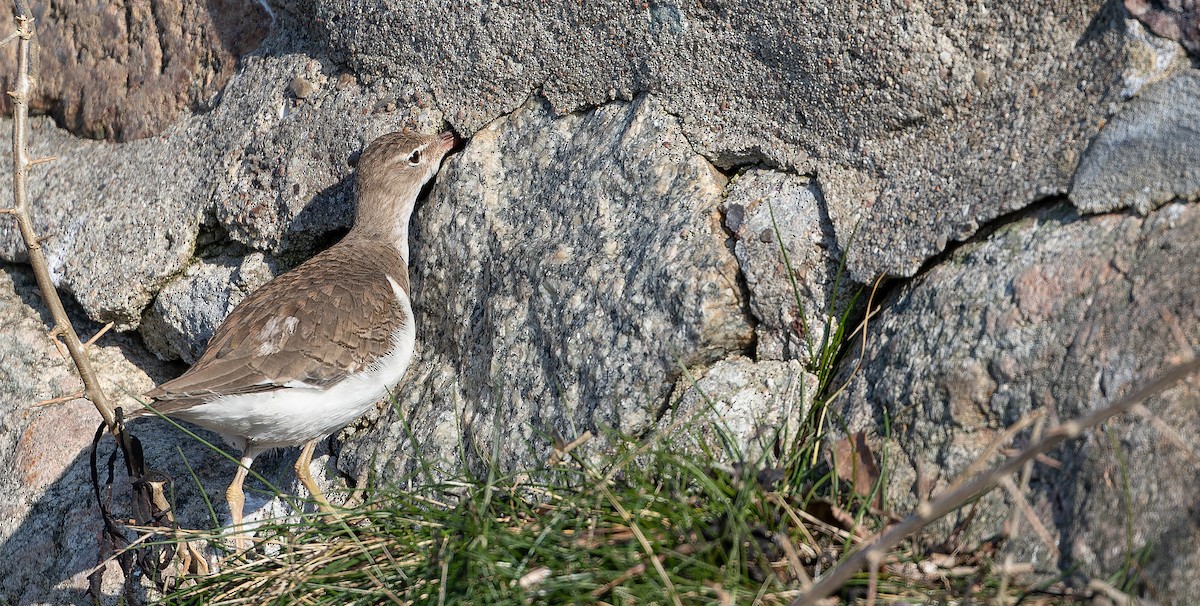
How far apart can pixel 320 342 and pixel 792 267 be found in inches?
78.1

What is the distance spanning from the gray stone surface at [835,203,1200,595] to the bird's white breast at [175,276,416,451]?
1931mm

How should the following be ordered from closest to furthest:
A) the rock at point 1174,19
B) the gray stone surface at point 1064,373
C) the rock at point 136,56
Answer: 1. the gray stone surface at point 1064,373
2. the rock at point 1174,19
3. the rock at point 136,56

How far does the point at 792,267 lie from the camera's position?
11.6 feet

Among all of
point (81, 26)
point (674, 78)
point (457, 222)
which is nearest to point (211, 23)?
point (81, 26)

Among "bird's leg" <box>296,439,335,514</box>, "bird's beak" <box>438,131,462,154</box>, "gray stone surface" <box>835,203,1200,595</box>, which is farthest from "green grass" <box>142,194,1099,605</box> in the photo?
"bird's beak" <box>438,131,462,154</box>

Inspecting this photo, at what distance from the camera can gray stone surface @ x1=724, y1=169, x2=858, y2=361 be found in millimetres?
3490

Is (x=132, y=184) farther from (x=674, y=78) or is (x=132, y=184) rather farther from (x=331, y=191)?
(x=674, y=78)

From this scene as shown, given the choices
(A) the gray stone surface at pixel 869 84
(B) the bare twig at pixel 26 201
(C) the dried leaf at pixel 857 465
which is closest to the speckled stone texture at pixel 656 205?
(A) the gray stone surface at pixel 869 84

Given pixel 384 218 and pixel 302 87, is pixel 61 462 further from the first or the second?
pixel 302 87

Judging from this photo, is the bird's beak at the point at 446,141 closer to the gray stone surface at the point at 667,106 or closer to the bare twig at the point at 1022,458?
the gray stone surface at the point at 667,106

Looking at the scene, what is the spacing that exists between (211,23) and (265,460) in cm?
216

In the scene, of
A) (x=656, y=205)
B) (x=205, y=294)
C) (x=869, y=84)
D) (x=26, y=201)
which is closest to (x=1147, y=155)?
(x=869, y=84)

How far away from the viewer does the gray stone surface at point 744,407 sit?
10.9ft

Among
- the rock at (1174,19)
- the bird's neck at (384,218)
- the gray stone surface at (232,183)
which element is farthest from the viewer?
the gray stone surface at (232,183)
